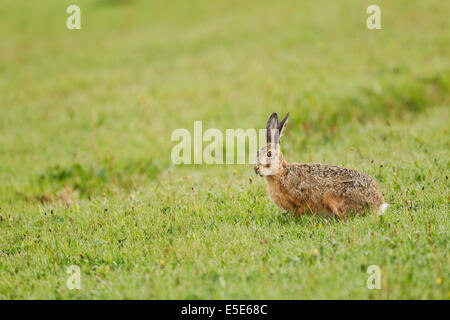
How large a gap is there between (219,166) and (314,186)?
13.2 feet

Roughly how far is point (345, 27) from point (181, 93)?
29.8 ft

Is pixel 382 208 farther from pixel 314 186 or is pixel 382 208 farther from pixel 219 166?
pixel 219 166

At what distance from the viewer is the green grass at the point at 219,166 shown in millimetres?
5105

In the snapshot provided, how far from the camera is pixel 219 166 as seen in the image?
1016 centimetres

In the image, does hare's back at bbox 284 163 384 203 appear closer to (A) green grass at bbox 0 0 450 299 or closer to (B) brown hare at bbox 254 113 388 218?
(B) brown hare at bbox 254 113 388 218

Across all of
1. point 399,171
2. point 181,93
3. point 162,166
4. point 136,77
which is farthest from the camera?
point 136,77

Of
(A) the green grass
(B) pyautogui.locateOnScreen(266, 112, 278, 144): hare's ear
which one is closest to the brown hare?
(B) pyautogui.locateOnScreen(266, 112, 278, 144): hare's ear

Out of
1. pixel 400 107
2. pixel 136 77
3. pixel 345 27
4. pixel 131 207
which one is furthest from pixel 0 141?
pixel 345 27

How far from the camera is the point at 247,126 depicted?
12.4 m

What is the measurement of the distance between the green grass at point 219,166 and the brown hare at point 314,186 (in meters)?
0.26

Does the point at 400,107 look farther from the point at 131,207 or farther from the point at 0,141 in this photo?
the point at 0,141

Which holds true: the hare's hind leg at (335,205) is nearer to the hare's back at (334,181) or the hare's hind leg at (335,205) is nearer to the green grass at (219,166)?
the hare's back at (334,181)

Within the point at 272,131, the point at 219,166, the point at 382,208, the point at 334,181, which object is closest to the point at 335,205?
the point at 334,181

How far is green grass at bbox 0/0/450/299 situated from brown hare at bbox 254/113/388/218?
26 centimetres
